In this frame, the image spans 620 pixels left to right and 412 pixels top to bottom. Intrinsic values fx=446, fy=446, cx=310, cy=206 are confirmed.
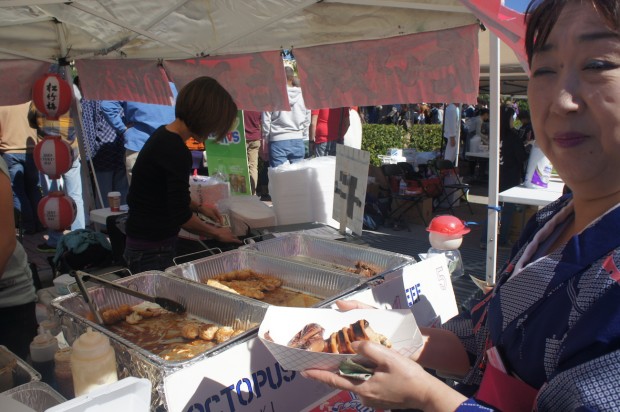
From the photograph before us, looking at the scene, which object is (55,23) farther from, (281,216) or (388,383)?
(388,383)

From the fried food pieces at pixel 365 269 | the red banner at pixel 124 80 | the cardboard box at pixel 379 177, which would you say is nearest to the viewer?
the fried food pieces at pixel 365 269

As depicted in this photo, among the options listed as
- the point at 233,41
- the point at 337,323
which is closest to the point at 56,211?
the point at 233,41

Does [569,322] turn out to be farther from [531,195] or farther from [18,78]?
[18,78]

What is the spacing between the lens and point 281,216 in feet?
9.84

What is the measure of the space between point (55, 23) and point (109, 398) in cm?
352

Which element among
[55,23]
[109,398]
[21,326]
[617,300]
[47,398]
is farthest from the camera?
[55,23]

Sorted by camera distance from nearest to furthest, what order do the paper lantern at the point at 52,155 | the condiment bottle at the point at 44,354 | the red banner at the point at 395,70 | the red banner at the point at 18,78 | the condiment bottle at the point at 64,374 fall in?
the condiment bottle at the point at 64,374 < the condiment bottle at the point at 44,354 < the red banner at the point at 395,70 < the red banner at the point at 18,78 < the paper lantern at the point at 52,155

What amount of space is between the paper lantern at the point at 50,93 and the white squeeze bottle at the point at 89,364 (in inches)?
130

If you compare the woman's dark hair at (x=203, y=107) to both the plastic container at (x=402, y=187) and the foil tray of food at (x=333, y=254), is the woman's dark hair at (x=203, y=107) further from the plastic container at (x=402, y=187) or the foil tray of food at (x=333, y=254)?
the plastic container at (x=402, y=187)

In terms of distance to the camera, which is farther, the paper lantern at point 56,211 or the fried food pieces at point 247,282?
the paper lantern at point 56,211

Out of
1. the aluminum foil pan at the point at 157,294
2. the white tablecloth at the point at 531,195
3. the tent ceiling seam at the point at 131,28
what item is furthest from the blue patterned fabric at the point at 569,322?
the white tablecloth at the point at 531,195

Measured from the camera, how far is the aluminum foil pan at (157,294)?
1141mm

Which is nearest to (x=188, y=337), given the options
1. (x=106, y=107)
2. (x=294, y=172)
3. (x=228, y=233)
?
(x=228, y=233)

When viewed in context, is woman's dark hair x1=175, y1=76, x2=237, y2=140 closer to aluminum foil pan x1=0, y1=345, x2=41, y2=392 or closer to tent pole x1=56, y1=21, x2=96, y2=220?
aluminum foil pan x1=0, y1=345, x2=41, y2=392
